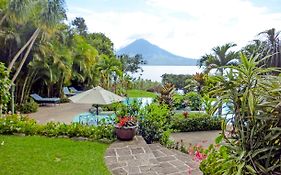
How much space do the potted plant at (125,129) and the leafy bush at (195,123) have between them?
435 centimetres

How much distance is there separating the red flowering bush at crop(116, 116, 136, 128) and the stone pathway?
0.42m

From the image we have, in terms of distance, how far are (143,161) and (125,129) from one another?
1575mm

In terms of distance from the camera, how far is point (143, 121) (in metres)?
7.98

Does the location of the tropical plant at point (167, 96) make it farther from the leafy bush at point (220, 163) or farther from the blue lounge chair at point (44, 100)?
the leafy bush at point (220, 163)

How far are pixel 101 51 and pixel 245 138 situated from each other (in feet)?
104

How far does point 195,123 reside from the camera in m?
12.0

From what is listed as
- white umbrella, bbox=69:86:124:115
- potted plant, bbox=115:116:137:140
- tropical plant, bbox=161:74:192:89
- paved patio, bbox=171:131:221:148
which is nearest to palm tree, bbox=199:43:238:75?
paved patio, bbox=171:131:221:148

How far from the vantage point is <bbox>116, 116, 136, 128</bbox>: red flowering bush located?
24.7 feet

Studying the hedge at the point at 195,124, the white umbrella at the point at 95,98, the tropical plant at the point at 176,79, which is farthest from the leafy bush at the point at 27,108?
the tropical plant at the point at 176,79

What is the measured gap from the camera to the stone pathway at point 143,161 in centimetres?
548

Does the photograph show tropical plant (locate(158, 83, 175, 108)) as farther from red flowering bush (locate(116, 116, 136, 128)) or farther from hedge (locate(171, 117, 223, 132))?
red flowering bush (locate(116, 116, 136, 128))

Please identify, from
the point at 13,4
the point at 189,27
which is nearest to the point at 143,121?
the point at 13,4

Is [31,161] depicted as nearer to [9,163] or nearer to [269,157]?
[9,163]

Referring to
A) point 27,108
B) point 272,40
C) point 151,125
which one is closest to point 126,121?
point 151,125
